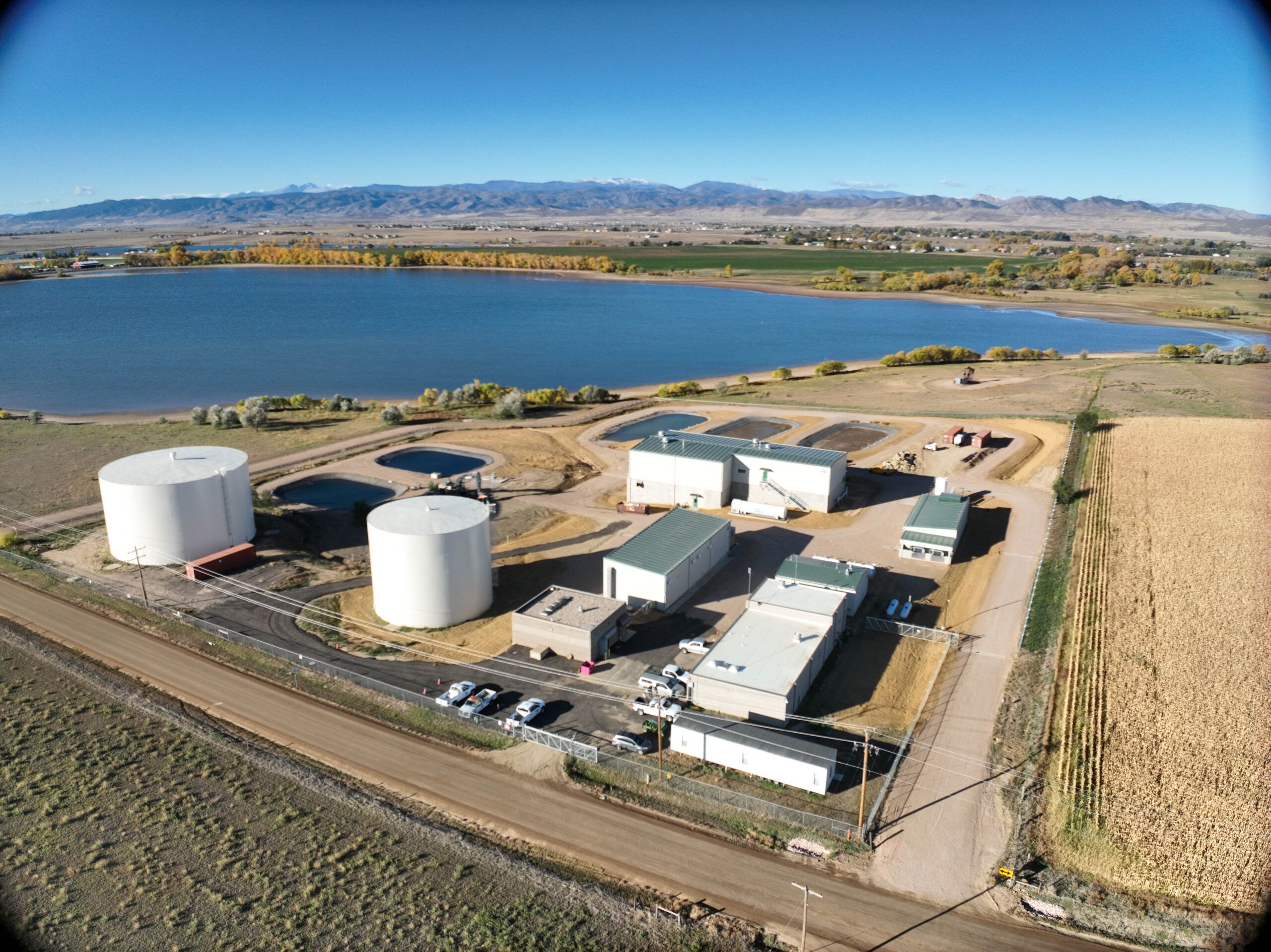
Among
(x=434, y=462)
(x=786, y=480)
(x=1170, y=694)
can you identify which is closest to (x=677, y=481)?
(x=786, y=480)

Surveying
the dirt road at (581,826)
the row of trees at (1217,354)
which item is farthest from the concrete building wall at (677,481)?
the row of trees at (1217,354)

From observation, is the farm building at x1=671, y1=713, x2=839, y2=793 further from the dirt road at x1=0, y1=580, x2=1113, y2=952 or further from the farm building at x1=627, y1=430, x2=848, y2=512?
the farm building at x1=627, y1=430, x2=848, y2=512

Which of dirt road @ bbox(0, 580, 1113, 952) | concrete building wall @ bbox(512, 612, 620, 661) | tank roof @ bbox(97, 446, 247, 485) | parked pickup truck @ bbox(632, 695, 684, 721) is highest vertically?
tank roof @ bbox(97, 446, 247, 485)

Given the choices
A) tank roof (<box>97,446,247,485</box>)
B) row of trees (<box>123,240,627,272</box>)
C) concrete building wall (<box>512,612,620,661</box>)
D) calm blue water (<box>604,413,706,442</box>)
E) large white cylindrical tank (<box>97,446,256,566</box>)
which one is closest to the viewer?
concrete building wall (<box>512,612,620,661</box>)

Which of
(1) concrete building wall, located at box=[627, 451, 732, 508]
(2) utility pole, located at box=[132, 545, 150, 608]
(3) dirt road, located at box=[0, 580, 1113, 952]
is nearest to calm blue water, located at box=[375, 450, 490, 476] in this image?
(1) concrete building wall, located at box=[627, 451, 732, 508]

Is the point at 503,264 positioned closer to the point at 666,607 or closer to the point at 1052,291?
the point at 1052,291

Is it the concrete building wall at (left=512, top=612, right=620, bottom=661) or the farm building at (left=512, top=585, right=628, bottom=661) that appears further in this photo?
the farm building at (left=512, top=585, right=628, bottom=661)
